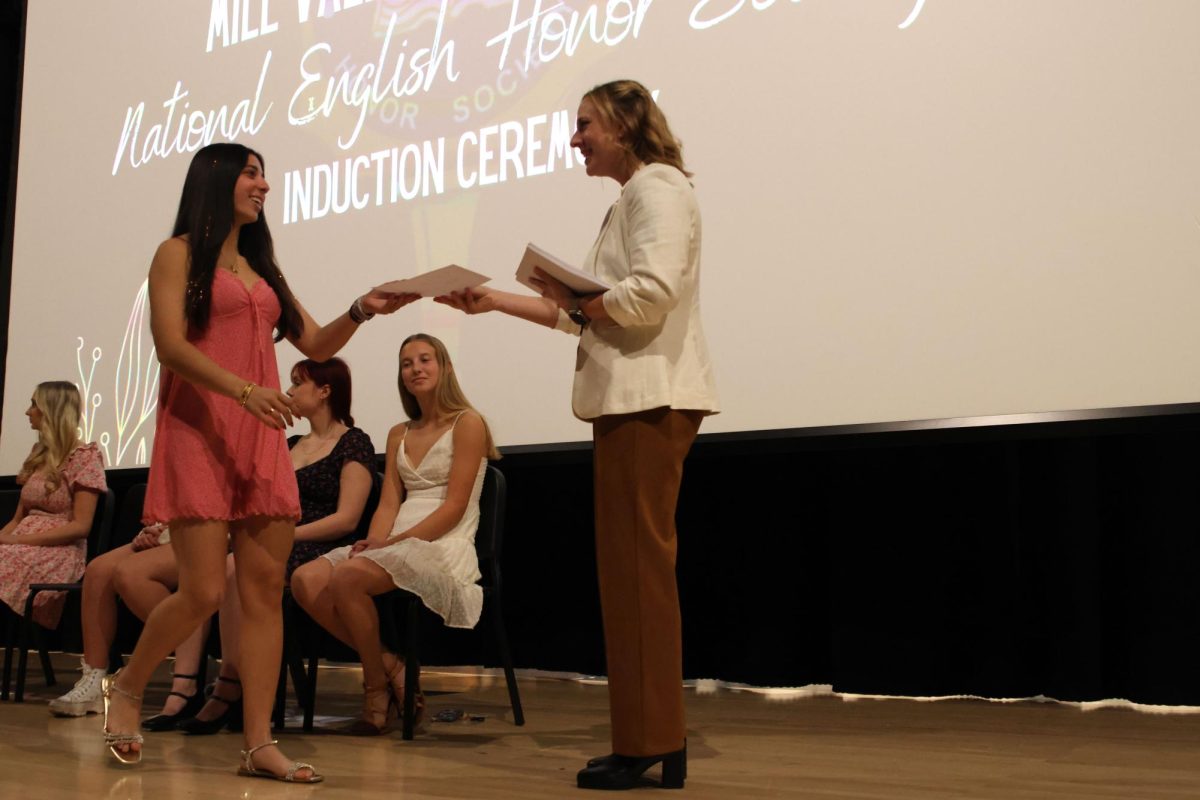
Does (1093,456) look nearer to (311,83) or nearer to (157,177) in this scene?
(311,83)

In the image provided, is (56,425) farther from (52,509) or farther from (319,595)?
(319,595)

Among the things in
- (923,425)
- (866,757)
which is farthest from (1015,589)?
(866,757)

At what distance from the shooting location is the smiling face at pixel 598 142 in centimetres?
238

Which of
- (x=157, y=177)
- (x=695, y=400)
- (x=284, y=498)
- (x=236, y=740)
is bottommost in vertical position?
(x=236, y=740)

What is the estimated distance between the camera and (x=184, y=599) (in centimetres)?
239

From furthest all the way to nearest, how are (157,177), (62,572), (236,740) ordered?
(157,177) < (62,572) < (236,740)

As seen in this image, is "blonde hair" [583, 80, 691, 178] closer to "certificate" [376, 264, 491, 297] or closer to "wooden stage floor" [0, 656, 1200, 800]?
"certificate" [376, 264, 491, 297]

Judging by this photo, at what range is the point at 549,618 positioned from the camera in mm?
4559

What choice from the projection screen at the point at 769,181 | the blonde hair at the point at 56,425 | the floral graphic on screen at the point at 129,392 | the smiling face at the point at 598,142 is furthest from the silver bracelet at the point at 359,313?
the floral graphic on screen at the point at 129,392

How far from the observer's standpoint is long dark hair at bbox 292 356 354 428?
374cm

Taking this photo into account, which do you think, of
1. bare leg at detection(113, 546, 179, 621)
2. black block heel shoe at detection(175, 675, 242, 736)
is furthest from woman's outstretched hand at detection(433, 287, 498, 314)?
bare leg at detection(113, 546, 179, 621)

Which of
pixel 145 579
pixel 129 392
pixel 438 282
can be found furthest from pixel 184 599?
pixel 129 392

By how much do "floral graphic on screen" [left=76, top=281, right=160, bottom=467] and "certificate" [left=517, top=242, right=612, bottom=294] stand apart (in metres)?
3.16

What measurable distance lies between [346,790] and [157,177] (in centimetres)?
351
